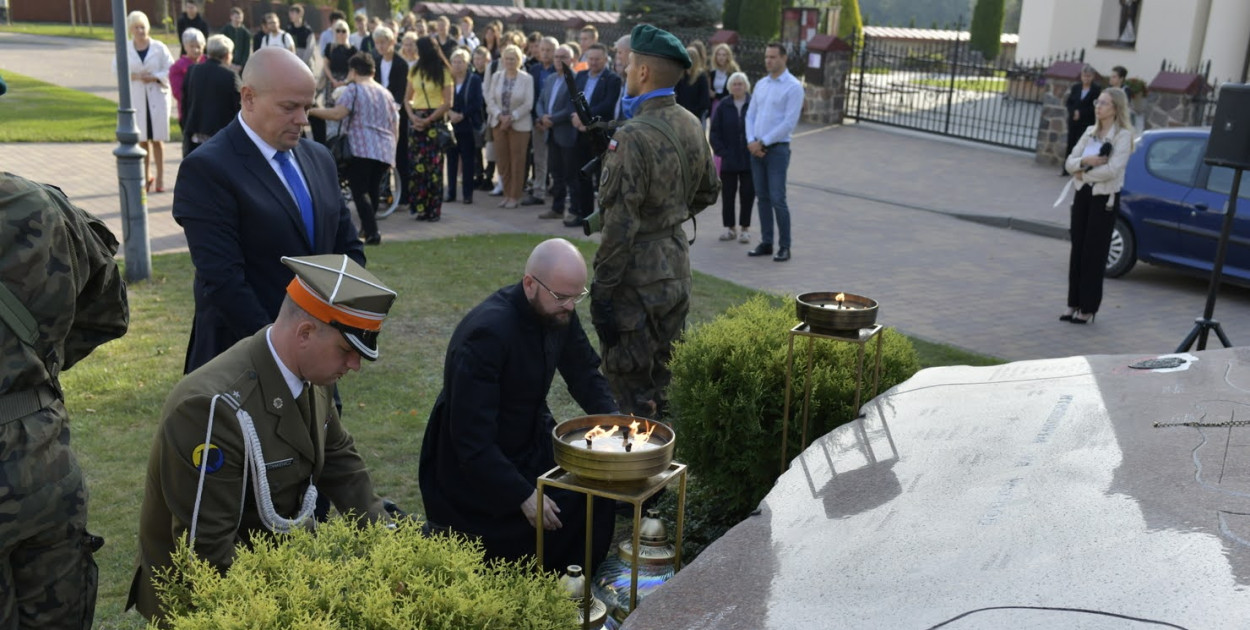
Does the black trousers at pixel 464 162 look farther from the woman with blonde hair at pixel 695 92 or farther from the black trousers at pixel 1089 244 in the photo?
the black trousers at pixel 1089 244

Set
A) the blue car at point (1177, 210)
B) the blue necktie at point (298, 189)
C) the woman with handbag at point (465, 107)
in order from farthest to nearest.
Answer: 1. the woman with handbag at point (465, 107)
2. the blue car at point (1177, 210)
3. the blue necktie at point (298, 189)

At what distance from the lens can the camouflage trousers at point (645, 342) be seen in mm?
5883

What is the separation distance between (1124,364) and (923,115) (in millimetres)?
21015

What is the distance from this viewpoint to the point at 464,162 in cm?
1417

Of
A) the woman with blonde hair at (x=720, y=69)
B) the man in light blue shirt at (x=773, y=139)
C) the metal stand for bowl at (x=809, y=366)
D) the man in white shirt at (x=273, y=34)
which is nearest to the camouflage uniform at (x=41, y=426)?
the metal stand for bowl at (x=809, y=366)

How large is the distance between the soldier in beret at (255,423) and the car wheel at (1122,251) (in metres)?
10.0

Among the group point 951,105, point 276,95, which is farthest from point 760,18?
point 276,95

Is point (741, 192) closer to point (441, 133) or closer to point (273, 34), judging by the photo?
point (441, 133)

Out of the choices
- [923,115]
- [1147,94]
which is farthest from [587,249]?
[923,115]

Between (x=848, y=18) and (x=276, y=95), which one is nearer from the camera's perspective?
(x=276, y=95)

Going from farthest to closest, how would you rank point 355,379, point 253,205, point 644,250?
point 355,379 → point 644,250 → point 253,205

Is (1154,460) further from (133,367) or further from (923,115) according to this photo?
(923,115)

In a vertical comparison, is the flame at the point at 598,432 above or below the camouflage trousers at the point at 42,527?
above

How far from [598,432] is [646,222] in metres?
2.66
